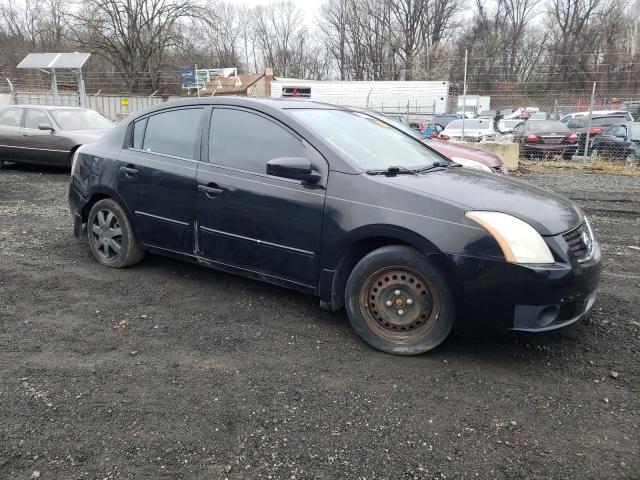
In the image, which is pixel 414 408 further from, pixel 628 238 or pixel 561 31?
pixel 561 31

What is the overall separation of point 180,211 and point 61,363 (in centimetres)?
146

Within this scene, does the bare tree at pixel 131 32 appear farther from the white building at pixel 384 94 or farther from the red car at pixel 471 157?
the red car at pixel 471 157

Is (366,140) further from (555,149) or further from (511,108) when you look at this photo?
(511,108)

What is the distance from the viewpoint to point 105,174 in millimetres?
4598

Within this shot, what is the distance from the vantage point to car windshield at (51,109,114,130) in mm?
10570

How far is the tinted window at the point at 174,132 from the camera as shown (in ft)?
13.6

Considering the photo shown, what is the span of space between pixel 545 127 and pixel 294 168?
1383 cm

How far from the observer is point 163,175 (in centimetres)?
417

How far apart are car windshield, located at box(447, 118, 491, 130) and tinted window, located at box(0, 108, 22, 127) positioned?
12.9 metres

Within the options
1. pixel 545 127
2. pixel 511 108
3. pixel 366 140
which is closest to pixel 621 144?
pixel 545 127

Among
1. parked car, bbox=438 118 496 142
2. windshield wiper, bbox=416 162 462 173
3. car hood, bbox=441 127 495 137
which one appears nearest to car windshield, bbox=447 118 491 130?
parked car, bbox=438 118 496 142

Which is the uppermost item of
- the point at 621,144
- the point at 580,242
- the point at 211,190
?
the point at 621,144

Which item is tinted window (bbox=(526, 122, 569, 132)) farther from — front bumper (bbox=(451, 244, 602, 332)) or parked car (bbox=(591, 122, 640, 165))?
front bumper (bbox=(451, 244, 602, 332))

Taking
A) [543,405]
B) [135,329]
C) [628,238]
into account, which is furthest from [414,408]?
[628,238]
